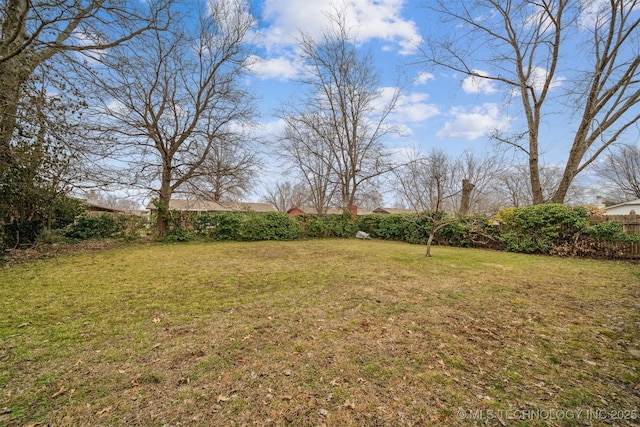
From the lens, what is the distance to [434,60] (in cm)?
1112

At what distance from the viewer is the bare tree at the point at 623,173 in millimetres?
19375

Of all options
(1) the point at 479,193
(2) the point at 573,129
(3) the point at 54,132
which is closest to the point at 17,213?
(3) the point at 54,132

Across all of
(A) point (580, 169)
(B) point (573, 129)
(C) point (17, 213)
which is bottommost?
(C) point (17, 213)

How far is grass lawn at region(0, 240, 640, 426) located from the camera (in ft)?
5.63

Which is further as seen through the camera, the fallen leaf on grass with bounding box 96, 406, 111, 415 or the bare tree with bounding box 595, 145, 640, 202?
the bare tree with bounding box 595, 145, 640, 202

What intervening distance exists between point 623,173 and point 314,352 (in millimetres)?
30456

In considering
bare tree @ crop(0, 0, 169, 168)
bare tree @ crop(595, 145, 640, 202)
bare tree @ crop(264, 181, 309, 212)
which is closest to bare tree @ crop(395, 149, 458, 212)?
bare tree @ crop(0, 0, 169, 168)

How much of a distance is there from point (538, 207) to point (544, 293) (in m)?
6.58

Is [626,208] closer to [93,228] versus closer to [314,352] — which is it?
[314,352]

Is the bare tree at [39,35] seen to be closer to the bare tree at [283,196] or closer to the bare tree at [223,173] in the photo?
the bare tree at [223,173]

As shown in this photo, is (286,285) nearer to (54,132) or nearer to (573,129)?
(54,132)

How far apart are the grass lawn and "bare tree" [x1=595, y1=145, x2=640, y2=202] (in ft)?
76.9

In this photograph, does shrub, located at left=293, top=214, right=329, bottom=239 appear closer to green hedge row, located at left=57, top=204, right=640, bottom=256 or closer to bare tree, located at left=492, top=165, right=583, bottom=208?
green hedge row, located at left=57, top=204, right=640, bottom=256

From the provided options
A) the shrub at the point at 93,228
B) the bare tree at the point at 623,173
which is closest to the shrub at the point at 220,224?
the shrub at the point at 93,228
